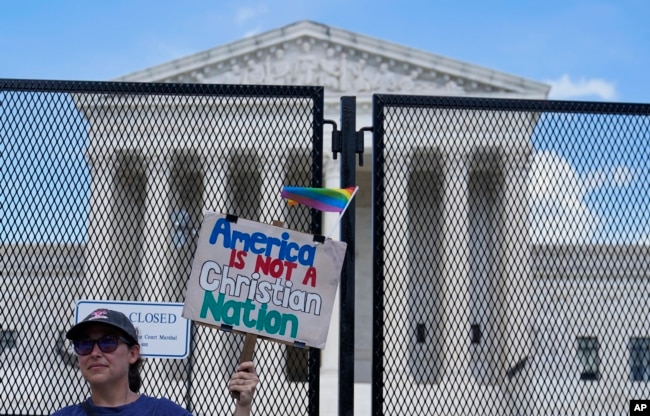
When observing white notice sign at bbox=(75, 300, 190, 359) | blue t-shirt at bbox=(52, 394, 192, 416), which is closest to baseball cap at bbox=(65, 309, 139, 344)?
blue t-shirt at bbox=(52, 394, 192, 416)

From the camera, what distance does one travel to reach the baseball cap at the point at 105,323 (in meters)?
3.65

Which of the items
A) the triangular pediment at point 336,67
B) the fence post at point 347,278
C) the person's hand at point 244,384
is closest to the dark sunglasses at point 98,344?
the person's hand at point 244,384

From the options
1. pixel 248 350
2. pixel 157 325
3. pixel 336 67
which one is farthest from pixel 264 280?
pixel 336 67

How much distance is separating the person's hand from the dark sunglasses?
0.62m

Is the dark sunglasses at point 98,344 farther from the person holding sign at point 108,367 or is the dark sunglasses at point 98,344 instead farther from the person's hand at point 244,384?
the person's hand at point 244,384

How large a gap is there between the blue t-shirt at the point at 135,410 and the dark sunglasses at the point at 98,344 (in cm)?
25

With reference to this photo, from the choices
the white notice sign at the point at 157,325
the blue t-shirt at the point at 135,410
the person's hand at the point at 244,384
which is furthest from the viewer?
the white notice sign at the point at 157,325

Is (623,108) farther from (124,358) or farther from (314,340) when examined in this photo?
(124,358)

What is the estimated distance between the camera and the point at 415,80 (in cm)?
3669

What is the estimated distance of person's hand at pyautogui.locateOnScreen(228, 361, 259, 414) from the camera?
3.97 m

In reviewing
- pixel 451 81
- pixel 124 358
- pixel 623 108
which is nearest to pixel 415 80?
pixel 451 81

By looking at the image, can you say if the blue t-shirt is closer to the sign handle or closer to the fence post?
the sign handle

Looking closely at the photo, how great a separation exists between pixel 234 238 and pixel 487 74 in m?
32.5

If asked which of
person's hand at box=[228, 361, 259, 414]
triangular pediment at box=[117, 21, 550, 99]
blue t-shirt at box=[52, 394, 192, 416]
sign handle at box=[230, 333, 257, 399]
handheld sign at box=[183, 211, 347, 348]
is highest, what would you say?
triangular pediment at box=[117, 21, 550, 99]
